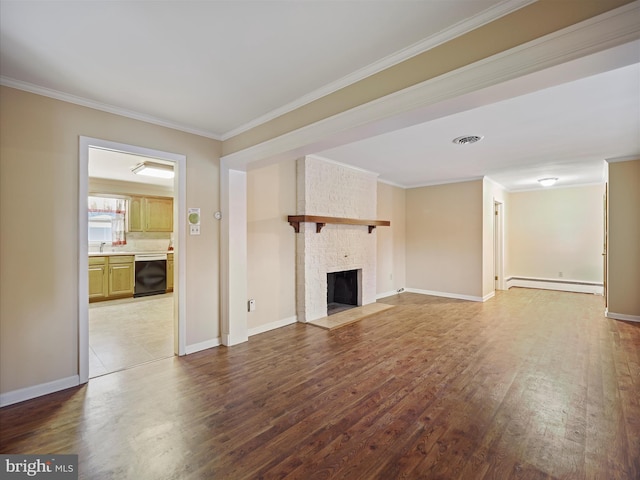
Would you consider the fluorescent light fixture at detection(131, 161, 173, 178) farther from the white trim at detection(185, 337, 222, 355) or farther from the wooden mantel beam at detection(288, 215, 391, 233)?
the white trim at detection(185, 337, 222, 355)

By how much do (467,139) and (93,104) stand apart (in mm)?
4177

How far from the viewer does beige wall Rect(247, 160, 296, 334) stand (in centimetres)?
412

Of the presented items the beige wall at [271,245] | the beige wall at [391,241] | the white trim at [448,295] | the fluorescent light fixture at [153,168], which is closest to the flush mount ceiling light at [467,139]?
the beige wall at [271,245]

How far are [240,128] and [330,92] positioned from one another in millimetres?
1382

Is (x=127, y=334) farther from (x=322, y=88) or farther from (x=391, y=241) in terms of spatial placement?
(x=391, y=241)

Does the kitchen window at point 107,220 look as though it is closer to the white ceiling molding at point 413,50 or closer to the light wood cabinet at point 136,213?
the light wood cabinet at point 136,213

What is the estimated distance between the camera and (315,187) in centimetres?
482

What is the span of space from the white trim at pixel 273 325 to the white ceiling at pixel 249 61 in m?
2.60

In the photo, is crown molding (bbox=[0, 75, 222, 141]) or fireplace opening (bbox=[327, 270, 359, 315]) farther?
fireplace opening (bbox=[327, 270, 359, 315])

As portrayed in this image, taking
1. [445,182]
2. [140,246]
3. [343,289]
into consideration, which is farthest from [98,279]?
[445,182]

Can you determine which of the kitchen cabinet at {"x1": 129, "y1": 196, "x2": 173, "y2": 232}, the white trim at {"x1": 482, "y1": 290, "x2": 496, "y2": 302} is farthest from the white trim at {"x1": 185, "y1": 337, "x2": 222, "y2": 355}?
the white trim at {"x1": 482, "y1": 290, "x2": 496, "y2": 302}

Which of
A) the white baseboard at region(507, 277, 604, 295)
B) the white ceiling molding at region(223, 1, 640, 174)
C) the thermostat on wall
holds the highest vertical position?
the white ceiling molding at region(223, 1, 640, 174)
